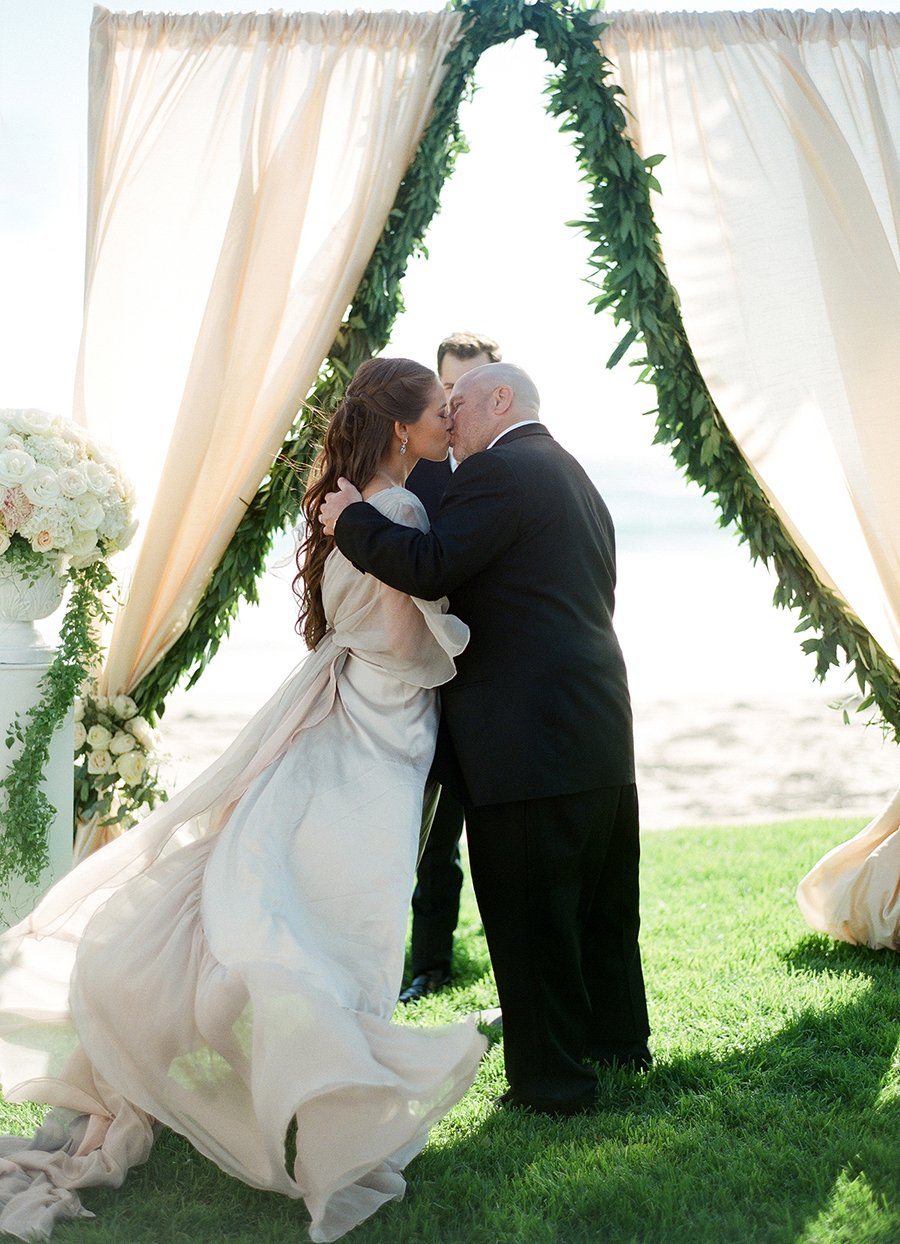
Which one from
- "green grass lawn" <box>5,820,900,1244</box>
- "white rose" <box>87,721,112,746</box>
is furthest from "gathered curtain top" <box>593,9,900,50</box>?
"green grass lawn" <box>5,820,900,1244</box>

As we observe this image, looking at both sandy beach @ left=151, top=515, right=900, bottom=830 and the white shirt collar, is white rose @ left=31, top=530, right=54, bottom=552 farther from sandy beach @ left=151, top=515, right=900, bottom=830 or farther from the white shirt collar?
the white shirt collar

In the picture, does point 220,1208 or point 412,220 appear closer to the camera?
point 220,1208

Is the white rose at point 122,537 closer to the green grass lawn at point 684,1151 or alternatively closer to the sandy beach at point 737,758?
the green grass lawn at point 684,1151

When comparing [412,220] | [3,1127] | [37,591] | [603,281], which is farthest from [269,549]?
[3,1127]

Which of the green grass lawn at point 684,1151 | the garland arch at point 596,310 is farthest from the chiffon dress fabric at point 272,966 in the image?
the garland arch at point 596,310

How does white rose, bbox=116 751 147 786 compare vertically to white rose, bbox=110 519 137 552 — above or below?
below

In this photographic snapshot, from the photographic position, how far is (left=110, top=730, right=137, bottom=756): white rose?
141 inches

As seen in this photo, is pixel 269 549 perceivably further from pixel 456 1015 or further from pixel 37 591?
pixel 456 1015

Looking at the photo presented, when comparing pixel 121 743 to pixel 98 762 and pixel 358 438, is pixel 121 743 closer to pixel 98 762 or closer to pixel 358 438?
pixel 98 762

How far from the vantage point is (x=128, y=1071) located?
7.25 ft

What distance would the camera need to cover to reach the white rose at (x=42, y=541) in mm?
3092

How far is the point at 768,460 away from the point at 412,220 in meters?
1.35

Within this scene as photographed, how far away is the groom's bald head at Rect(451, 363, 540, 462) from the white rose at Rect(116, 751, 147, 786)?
1541mm

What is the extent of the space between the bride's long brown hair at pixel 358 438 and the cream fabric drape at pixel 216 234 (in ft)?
2.83
